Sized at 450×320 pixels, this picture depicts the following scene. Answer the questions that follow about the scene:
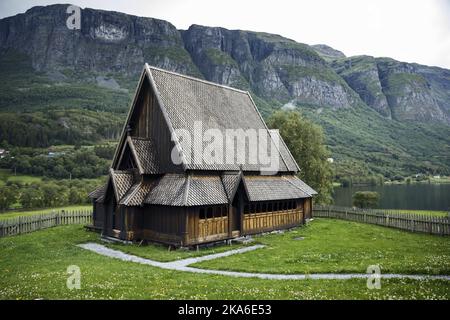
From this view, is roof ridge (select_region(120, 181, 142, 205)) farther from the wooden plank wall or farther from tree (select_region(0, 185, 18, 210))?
tree (select_region(0, 185, 18, 210))

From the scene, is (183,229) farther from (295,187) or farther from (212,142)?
(295,187)

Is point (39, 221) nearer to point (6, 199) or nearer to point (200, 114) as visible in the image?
point (200, 114)

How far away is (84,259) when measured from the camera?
21.0 m

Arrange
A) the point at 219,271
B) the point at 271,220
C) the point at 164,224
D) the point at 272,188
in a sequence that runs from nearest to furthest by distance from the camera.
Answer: the point at 219,271 < the point at 164,224 < the point at 271,220 < the point at 272,188

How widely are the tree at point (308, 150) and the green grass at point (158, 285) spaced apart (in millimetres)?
37303

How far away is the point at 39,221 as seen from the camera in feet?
110

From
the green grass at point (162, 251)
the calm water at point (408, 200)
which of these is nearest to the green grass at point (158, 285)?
the green grass at point (162, 251)

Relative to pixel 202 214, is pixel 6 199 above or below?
below

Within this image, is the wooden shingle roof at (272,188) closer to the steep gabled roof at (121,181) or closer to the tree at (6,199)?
the steep gabled roof at (121,181)

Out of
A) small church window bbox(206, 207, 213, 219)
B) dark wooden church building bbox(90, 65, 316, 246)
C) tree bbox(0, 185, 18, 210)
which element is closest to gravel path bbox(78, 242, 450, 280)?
dark wooden church building bbox(90, 65, 316, 246)

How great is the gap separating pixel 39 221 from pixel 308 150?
121ft

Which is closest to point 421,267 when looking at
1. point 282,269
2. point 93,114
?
point 282,269

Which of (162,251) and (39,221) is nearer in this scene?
(162,251)

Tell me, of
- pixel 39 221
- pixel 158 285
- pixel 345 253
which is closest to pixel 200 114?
pixel 345 253
